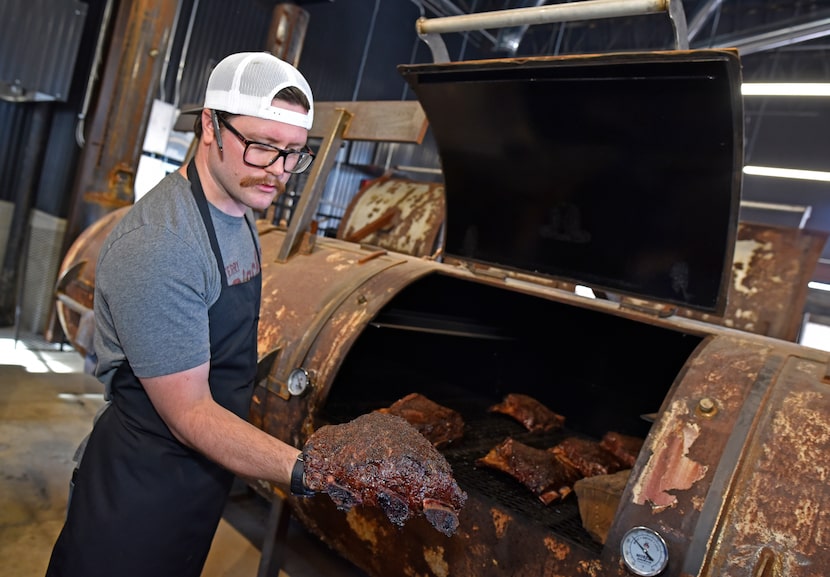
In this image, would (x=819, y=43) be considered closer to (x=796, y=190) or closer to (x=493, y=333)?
(x=796, y=190)

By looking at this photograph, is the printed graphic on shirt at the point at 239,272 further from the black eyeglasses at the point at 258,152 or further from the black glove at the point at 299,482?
the black glove at the point at 299,482

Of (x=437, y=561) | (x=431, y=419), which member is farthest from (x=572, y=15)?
(x=437, y=561)

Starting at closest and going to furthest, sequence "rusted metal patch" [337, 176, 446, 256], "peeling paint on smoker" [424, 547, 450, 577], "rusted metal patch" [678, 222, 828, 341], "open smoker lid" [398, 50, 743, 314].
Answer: "peeling paint on smoker" [424, 547, 450, 577] < "open smoker lid" [398, 50, 743, 314] < "rusted metal patch" [678, 222, 828, 341] < "rusted metal patch" [337, 176, 446, 256]

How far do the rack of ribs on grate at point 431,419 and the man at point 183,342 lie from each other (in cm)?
89

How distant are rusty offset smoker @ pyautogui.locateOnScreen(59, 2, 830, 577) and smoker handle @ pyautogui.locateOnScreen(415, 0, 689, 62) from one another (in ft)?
0.43

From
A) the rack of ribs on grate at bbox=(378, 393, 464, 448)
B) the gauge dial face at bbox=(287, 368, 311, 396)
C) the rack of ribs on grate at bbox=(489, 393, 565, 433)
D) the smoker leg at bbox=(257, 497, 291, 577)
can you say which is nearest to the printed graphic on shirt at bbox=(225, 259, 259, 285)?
the gauge dial face at bbox=(287, 368, 311, 396)

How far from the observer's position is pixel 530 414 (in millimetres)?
3029

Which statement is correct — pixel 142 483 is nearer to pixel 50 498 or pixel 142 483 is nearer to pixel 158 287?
pixel 158 287

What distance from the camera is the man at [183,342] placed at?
4.73 ft

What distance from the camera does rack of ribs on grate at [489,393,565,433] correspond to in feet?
9.86

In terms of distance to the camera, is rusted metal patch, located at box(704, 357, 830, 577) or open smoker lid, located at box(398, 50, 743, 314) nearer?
rusted metal patch, located at box(704, 357, 830, 577)

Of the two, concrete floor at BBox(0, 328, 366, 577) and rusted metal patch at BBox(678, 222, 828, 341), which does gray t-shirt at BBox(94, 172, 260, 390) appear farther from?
rusted metal patch at BBox(678, 222, 828, 341)

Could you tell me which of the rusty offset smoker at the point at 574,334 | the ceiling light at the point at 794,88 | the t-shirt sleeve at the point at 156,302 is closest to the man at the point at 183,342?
the t-shirt sleeve at the point at 156,302

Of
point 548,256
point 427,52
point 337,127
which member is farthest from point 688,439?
point 427,52
